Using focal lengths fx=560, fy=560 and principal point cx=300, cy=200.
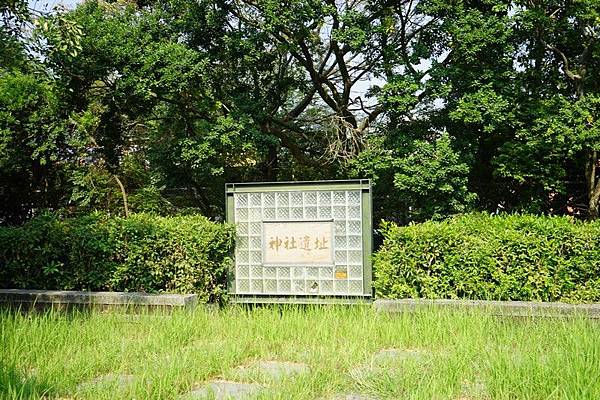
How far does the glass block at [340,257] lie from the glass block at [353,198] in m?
0.61

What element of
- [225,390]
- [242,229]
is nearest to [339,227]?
[242,229]

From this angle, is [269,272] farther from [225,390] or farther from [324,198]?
[225,390]

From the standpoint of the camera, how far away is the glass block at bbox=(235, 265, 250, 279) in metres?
7.20

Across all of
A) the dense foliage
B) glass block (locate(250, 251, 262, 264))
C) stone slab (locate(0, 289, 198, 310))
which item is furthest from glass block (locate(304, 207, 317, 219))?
the dense foliage

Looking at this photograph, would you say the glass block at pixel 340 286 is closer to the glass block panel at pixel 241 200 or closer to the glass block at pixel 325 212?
the glass block at pixel 325 212

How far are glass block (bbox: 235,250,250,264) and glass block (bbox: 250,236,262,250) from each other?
12 cm

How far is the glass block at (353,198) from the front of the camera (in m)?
6.94

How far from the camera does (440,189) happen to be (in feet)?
32.5

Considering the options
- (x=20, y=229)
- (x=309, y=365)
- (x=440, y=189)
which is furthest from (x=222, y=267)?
(x=440, y=189)

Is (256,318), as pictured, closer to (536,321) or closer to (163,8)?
(536,321)

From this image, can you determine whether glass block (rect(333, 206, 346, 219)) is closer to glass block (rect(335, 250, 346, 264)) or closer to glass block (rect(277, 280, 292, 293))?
glass block (rect(335, 250, 346, 264))

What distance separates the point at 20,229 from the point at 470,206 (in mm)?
7557

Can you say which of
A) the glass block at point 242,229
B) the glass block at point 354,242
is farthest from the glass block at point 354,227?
the glass block at point 242,229

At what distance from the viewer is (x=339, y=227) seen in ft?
22.8
